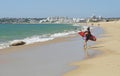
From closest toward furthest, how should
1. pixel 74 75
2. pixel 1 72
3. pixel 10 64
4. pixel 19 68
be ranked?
1. pixel 74 75
2. pixel 1 72
3. pixel 19 68
4. pixel 10 64

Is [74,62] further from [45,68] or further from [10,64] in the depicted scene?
[10,64]

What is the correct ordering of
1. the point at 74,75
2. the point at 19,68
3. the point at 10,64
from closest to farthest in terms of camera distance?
the point at 74,75, the point at 19,68, the point at 10,64

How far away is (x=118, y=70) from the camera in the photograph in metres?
10.7

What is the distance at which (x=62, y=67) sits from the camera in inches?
477

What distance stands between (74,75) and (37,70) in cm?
179

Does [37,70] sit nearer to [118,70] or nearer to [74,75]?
[74,75]

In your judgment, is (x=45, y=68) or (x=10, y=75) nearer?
(x=10, y=75)

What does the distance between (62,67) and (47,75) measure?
1735 mm

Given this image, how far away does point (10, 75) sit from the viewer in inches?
420

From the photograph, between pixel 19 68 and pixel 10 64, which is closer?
pixel 19 68

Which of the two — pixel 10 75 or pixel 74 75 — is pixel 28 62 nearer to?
pixel 10 75

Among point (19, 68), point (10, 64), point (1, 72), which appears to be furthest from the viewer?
point (10, 64)

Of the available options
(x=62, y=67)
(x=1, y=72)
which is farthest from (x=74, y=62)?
(x=1, y=72)

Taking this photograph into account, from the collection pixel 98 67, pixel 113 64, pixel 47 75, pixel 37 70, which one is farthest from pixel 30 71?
pixel 113 64
